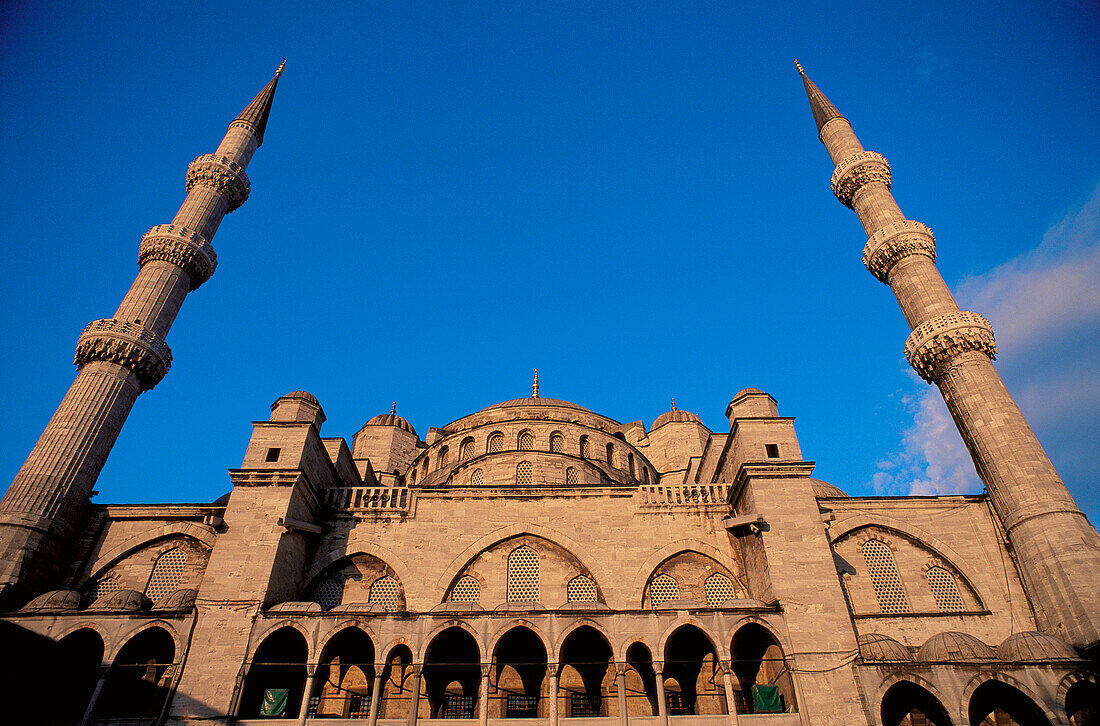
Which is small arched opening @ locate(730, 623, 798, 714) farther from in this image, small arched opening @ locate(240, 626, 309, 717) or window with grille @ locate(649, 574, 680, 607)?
small arched opening @ locate(240, 626, 309, 717)

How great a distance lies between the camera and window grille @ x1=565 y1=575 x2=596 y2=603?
17.1m

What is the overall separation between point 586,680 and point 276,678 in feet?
23.8

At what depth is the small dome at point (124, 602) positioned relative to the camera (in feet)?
48.6

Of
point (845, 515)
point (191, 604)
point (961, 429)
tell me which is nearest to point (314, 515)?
point (191, 604)

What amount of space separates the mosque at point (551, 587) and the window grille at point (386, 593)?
5 cm

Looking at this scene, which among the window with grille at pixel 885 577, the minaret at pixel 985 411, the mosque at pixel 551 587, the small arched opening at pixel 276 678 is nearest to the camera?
the mosque at pixel 551 587

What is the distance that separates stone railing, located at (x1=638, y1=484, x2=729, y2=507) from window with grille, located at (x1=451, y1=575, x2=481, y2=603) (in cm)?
484

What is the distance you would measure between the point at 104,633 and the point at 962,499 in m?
21.9

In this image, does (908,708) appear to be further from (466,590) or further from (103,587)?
(103,587)

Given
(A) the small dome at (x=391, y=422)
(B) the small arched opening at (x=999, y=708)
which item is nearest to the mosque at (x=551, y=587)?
(B) the small arched opening at (x=999, y=708)

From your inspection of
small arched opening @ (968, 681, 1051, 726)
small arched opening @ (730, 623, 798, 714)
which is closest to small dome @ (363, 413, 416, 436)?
small arched opening @ (730, 623, 798, 714)

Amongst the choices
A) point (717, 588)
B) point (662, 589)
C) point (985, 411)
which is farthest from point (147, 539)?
point (985, 411)

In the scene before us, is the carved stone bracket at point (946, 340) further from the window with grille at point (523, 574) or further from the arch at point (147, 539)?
the arch at point (147, 539)

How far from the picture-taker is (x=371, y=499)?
18422mm
